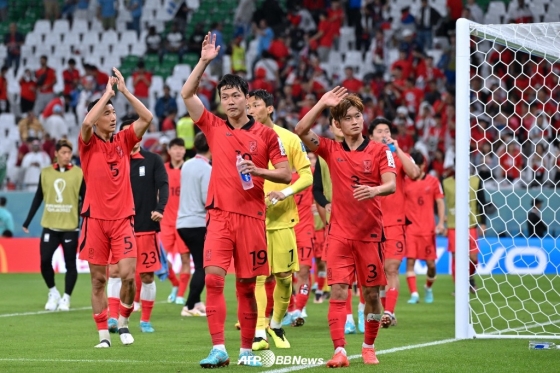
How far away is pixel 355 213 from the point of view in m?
8.57

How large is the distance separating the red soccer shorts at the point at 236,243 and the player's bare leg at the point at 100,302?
2133 millimetres

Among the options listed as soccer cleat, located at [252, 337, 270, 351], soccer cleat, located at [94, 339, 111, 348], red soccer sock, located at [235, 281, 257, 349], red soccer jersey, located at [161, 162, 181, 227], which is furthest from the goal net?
red soccer jersey, located at [161, 162, 181, 227]

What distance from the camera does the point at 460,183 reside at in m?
10.7

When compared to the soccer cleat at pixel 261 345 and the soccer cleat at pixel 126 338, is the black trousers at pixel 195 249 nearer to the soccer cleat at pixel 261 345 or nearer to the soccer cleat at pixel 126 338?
the soccer cleat at pixel 126 338

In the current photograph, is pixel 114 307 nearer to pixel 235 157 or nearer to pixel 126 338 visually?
pixel 126 338

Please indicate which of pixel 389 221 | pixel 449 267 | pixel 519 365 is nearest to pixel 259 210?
pixel 519 365

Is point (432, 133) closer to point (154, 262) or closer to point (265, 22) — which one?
A: point (265, 22)

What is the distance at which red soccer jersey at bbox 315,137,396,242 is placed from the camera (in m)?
8.55

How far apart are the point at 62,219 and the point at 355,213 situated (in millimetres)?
7346

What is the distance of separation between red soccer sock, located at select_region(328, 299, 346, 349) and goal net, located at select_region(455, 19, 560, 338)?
274 centimetres

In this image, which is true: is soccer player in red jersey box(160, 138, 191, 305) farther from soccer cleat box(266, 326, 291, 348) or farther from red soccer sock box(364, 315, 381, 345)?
red soccer sock box(364, 315, 381, 345)

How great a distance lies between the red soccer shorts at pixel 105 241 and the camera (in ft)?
32.1

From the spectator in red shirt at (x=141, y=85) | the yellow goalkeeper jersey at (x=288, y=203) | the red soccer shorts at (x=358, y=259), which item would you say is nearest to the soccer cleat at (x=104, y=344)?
the yellow goalkeeper jersey at (x=288, y=203)

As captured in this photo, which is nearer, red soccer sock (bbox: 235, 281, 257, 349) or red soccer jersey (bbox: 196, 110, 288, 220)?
red soccer jersey (bbox: 196, 110, 288, 220)
